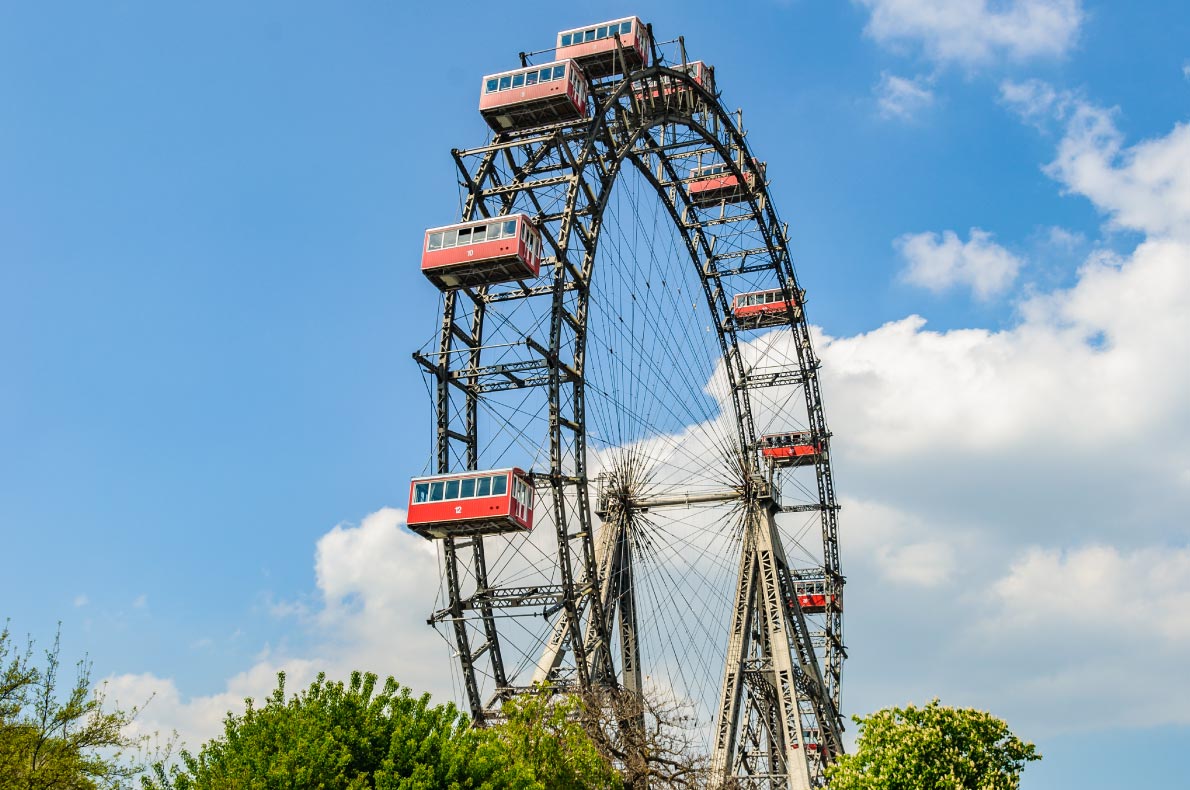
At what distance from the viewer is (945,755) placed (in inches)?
1136

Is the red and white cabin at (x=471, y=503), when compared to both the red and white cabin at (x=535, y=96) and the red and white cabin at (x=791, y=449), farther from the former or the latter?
the red and white cabin at (x=791, y=449)

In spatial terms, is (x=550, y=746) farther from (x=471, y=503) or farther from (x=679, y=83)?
(x=679, y=83)

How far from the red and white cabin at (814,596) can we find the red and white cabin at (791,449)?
23.2 feet

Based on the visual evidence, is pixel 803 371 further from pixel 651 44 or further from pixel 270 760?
pixel 270 760

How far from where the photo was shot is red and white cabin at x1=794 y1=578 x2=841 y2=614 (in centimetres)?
6412

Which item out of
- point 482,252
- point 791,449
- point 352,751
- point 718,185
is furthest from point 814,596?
point 352,751

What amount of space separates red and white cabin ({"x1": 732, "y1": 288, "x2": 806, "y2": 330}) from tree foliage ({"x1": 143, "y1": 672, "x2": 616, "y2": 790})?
128ft

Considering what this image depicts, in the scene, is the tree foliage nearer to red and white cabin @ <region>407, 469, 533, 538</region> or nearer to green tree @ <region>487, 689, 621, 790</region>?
green tree @ <region>487, 689, 621, 790</region>

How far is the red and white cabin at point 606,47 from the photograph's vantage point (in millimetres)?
43594

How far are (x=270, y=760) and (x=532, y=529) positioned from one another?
12.7 meters

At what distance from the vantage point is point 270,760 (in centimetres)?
2383

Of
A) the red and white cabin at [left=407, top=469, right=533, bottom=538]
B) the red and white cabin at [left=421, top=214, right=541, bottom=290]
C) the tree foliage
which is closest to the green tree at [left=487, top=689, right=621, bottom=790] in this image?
the tree foliage

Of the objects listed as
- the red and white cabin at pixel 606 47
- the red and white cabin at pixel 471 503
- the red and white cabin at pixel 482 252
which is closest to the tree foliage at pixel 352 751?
the red and white cabin at pixel 471 503

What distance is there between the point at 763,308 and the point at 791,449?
8676 mm
